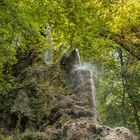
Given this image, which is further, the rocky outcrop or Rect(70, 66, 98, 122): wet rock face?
Rect(70, 66, 98, 122): wet rock face

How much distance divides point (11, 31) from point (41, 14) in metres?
1.06

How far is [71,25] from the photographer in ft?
33.7

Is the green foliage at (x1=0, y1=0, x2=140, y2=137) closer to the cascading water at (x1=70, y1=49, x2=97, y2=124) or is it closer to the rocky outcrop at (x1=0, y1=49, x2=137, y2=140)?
the rocky outcrop at (x1=0, y1=49, x2=137, y2=140)

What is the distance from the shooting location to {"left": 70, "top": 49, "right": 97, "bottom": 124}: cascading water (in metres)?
12.1

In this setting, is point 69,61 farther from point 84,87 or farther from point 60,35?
point 84,87

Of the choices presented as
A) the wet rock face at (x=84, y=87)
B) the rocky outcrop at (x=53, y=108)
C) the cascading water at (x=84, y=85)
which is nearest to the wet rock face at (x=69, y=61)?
the rocky outcrop at (x=53, y=108)

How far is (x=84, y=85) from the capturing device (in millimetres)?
12656

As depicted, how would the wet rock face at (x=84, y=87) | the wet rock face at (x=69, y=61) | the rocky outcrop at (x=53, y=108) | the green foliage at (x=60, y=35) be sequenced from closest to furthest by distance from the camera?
the green foliage at (x=60, y=35) < the rocky outcrop at (x=53, y=108) < the wet rock face at (x=84, y=87) < the wet rock face at (x=69, y=61)

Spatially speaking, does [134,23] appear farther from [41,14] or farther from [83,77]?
[41,14]

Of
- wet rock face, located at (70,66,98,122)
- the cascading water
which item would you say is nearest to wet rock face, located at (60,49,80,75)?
the cascading water

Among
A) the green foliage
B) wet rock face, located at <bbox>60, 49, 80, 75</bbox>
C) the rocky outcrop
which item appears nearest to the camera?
the green foliage

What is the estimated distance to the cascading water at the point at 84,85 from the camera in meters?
12.1

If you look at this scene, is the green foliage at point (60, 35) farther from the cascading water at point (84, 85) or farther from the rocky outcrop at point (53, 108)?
the cascading water at point (84, 85)

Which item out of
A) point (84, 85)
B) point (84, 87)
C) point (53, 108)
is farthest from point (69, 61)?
point (53, 108)
